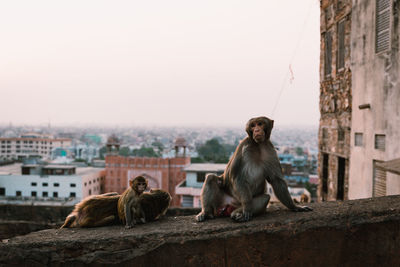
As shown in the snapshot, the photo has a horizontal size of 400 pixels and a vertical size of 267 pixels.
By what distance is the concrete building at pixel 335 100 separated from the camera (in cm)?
860

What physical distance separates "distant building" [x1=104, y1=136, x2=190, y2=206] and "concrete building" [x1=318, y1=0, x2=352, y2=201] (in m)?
19.7

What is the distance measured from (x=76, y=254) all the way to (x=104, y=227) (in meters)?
0.46

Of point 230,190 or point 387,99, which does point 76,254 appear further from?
point 387,99

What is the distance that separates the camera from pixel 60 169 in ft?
95.7

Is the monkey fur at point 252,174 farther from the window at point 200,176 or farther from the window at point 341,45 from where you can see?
the window at point 200,176

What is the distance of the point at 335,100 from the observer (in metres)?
9.30

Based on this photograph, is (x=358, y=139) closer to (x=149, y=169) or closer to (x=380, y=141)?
(x=380, y=141)

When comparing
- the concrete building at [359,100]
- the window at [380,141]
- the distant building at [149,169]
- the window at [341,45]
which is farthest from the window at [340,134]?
the distant building at [149,169]

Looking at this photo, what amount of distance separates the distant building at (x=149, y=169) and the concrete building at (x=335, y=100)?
1972 centimetres

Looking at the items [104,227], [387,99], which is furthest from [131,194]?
[387,99]

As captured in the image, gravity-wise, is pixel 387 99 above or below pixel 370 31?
below

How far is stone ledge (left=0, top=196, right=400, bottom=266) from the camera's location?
3.21 metres

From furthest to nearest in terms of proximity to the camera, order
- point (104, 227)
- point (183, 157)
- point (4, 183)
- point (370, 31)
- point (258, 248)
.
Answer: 1. point (183, 157)
2. point (4, 183)
3. point (370, 31)
4. point (104, 227)
5. point (258, 248)

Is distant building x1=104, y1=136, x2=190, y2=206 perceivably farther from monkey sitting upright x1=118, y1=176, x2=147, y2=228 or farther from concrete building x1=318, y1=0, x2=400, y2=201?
monkey sitting upright x1=118, y1=176, x2=147, y2=228
